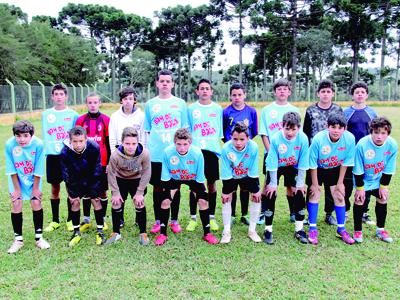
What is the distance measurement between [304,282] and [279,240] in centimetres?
95

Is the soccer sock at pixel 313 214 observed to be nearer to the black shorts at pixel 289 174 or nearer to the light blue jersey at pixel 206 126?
the black shorts at pixel 289 174

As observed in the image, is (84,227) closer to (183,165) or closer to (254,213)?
(183,165)

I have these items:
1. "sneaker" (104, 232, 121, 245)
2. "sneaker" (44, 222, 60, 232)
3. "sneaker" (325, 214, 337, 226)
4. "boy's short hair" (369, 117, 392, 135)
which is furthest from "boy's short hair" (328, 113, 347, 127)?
"sneaker" (44, 222, 60, 232)

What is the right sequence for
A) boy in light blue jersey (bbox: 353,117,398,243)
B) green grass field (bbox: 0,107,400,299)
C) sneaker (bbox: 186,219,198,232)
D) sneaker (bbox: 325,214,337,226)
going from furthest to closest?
sneaker (bbox: 325,214,337,226)
sneaker (bbox: 186,219,198,232)
boy in light blue jersey (bbox: 353,117,398,243)
green grass field (bbox: 0,107,400,299)

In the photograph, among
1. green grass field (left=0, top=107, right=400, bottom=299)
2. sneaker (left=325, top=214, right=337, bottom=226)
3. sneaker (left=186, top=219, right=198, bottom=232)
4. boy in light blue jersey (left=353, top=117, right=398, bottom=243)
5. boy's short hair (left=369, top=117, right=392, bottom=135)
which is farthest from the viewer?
sneaker (left=325, top=214, right=337, bottom=226)

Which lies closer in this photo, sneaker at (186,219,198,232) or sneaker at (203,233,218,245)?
sneaker at (203,233,218,245)

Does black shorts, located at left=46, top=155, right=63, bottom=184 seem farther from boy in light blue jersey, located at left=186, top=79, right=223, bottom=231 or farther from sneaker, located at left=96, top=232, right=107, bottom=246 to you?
boy in light blue jersey, located at left=186, top=79, right=223, bottom=231

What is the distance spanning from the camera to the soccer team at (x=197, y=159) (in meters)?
3.93

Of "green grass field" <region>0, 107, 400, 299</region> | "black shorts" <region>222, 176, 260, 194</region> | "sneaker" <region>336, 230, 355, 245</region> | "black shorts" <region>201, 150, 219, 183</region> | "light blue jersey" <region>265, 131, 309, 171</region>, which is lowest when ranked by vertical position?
"green grass field" <region>0, 107, 400, 299</region>

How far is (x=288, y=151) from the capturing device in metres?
4.06

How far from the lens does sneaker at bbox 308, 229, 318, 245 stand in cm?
Answer: 402

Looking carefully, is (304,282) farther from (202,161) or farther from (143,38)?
(143,38)

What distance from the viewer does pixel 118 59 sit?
4025cm

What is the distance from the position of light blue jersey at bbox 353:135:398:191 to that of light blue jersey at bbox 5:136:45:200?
318cm
